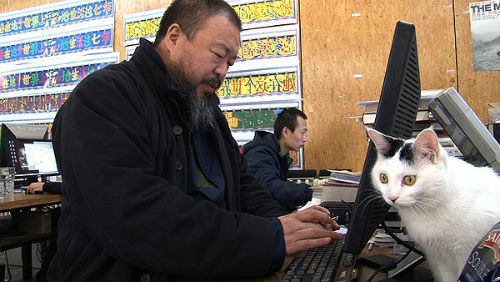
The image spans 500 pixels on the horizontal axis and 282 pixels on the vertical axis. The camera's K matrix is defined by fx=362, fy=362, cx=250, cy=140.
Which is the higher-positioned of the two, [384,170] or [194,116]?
[194,116]

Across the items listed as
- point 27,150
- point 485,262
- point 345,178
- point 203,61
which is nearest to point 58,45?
point 27,150

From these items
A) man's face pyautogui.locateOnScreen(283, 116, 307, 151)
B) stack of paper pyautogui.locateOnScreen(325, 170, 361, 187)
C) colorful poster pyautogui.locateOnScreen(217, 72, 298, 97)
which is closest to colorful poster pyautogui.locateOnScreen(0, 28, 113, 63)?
colorful poster pyautogui.locateOnScreen(217, 72, 298, 97)

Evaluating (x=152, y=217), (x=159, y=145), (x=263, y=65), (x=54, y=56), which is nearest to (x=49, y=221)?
(x=54, y=56)

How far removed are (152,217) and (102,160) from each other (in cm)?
15

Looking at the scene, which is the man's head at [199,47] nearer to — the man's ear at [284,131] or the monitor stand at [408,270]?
the monitor stand at [408,270]

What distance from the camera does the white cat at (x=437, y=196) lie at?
54 centimetres

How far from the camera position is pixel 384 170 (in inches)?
25.9

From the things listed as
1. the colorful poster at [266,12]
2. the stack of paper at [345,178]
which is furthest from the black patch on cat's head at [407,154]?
the colorful poster at [266,12]

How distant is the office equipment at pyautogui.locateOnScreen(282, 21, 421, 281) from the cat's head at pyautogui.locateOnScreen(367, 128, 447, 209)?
0.07 ft

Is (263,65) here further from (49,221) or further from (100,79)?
(100,79)

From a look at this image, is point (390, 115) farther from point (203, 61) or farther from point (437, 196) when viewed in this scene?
point (203, 61)

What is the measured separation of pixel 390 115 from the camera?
58cm

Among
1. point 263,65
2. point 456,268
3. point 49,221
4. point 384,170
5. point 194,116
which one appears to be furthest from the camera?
point 263,65

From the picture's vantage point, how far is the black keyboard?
0.61 m
